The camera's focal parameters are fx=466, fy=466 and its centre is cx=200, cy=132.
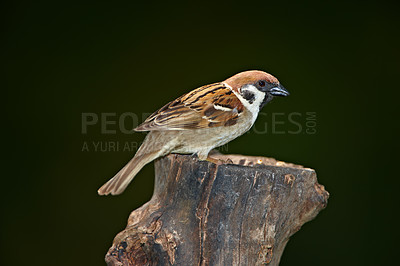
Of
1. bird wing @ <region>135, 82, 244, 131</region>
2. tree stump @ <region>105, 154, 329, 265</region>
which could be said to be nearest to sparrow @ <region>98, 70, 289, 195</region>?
bird wing @ <region>135, 82, 244, 131</region>

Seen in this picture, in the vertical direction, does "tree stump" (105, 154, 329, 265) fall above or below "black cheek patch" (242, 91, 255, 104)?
below

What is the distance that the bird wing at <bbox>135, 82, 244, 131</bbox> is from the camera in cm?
348

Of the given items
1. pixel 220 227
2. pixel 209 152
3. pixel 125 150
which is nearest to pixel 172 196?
pixel 220 227

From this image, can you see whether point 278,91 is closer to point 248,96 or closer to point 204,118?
point 248,96

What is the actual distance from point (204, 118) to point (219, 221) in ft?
3.18

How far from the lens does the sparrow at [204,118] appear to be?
3.46 m

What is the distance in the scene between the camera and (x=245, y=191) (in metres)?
2.85

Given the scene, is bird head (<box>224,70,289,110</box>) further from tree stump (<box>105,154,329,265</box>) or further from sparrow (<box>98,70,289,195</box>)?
tree stump (<box>105,154,329,265</box>)

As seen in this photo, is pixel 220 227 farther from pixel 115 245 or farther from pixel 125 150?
pixel 125 150

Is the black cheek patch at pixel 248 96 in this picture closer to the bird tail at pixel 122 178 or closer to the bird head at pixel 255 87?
the bird head at pixel 255 87

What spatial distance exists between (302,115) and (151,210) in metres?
2.47

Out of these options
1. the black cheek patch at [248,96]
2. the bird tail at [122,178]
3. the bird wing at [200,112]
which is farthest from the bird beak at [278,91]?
the bird tail at [122,178]

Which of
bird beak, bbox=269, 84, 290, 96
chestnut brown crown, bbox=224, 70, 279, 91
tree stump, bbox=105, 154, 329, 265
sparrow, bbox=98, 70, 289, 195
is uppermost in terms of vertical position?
chestnut brown crown, bbox=224, 70, 279, 91

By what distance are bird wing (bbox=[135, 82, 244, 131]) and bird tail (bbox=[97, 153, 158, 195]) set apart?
0.75ft
